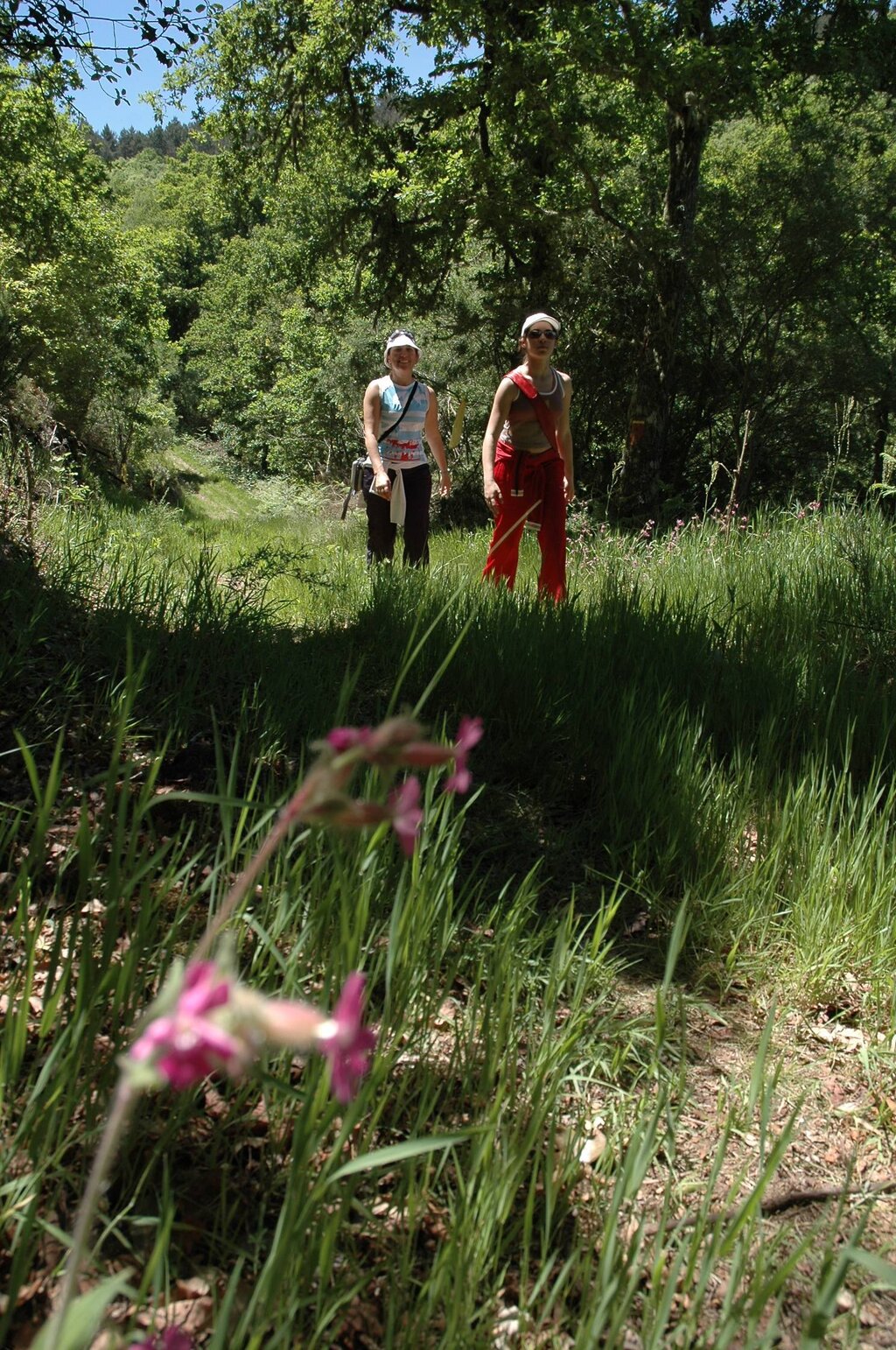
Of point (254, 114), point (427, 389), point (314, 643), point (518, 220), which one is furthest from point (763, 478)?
point (314, 643)

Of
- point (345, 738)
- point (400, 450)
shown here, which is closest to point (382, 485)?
point (400, 450)

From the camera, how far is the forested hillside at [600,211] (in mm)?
10836

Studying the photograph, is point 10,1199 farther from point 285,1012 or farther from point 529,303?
point 529,303

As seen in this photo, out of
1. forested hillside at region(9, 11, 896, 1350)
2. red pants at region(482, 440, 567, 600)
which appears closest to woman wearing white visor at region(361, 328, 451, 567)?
forested hillside at region(9, 11, 896, 1350)

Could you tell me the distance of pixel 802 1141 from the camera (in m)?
1.92

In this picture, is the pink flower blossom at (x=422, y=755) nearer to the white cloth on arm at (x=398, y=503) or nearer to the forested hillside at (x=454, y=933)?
the forested hillside at (x=454, y=933)

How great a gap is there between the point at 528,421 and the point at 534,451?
175 millimetres

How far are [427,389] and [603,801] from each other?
4.36 metres

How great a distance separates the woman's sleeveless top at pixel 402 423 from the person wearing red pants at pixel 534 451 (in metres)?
0.82

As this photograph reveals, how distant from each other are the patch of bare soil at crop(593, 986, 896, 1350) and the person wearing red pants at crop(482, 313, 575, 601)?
3478 mm

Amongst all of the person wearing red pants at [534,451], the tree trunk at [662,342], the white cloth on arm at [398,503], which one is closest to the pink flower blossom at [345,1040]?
the person wearing red pants at [534,451]

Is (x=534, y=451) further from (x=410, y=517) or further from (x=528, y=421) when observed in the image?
(x=410, y=517)

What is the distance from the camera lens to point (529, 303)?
1477 cm

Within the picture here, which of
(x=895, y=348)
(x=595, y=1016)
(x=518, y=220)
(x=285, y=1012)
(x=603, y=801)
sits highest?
(x=518, y=220)
